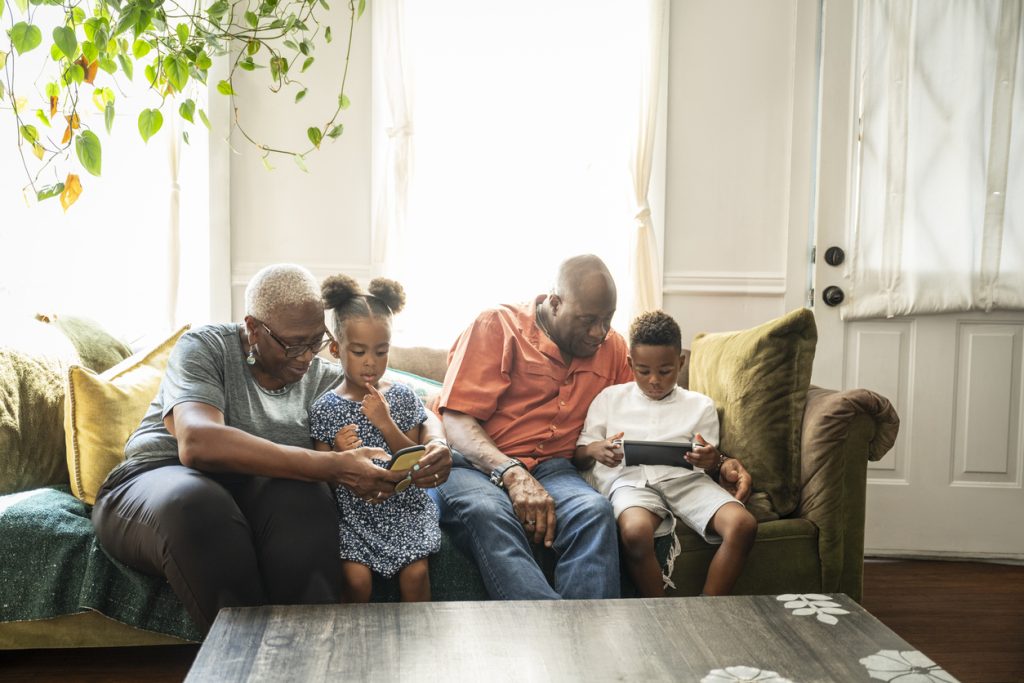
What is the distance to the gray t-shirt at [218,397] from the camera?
1.80 m

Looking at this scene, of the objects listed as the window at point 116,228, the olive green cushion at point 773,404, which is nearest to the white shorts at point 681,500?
the olive green cushion at point 773,404

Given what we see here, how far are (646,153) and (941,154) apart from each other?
112 centimetres

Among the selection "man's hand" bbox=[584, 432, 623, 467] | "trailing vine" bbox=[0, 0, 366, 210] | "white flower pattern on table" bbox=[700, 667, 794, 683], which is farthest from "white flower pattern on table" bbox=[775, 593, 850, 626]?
"trailing vine" bbox=[0, 0, 366, 210]

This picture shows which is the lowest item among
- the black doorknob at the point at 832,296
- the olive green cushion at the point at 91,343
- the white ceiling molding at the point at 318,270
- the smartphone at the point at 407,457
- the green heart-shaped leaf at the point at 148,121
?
the smartphone at the point at 407,457

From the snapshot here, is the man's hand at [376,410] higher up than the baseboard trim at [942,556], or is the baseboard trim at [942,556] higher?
the man's hand at [376,410]

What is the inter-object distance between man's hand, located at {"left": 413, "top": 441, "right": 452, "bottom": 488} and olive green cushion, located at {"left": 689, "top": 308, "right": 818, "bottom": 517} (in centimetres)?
85

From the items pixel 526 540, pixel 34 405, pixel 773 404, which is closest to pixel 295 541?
pixel 526 540

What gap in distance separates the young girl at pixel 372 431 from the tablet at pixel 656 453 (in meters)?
0.56

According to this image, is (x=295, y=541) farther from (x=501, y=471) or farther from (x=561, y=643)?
(x=561, y=643)

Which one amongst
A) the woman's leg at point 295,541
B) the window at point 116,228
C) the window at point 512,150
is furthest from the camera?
the window at point 512,150

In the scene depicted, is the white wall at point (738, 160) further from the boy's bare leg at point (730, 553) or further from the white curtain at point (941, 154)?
the boy's bare leg at point (730, 553)

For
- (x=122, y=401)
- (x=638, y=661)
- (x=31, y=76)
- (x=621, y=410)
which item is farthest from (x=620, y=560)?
(x=31, y=76)

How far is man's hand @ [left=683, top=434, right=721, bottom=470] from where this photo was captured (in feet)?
6.97

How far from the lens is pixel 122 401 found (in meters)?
2.08
